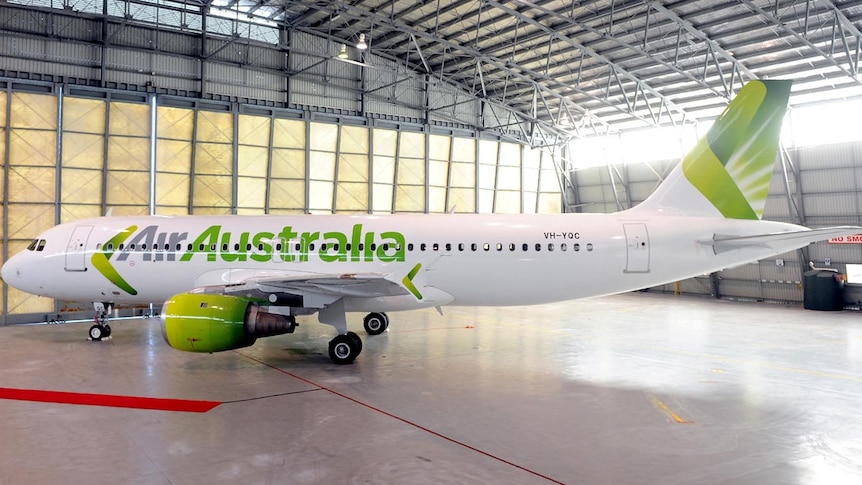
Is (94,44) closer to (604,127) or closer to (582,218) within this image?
(582,218)

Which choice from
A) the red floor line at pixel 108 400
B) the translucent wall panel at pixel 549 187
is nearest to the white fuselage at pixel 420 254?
the red floor line at pixel 108 400

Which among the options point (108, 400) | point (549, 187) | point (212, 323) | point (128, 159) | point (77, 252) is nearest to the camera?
point (108, 400)

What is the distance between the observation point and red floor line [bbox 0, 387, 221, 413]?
891 centimetres

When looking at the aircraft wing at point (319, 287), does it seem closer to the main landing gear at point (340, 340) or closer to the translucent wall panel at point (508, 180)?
the main landing gear at point (340, 340)

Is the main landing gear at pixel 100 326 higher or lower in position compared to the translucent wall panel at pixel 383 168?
lower

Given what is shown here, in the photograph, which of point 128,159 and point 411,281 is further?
point 128,159

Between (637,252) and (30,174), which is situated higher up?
(30,174)

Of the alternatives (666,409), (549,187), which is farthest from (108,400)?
(549,187)

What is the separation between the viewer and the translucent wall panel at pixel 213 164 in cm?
2303

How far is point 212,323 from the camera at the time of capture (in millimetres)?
10570

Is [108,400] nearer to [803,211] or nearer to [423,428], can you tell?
[423,428]

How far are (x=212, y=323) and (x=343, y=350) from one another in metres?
2.94

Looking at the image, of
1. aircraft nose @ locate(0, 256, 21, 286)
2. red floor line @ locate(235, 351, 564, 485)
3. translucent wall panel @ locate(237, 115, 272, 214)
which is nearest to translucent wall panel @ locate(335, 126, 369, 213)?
translucent wall panel @ locate(237, 115, 272, 214)

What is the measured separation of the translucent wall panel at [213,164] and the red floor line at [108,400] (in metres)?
14.0
